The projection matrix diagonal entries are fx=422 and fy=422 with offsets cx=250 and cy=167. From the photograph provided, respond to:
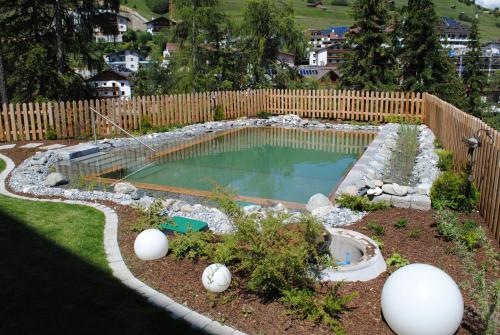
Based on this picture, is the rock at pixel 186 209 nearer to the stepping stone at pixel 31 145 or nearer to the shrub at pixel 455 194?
the shrub at pixel 455 194

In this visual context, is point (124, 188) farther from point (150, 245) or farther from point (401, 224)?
point (401, 224)

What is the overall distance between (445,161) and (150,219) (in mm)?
5484

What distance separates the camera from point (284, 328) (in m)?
3.28

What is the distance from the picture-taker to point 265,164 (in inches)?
393

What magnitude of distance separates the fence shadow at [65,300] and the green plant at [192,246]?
29.5 inches

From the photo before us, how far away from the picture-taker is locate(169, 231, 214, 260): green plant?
14.6 feet

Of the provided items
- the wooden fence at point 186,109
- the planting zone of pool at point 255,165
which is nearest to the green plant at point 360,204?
the planting zone of pool at point 255,165

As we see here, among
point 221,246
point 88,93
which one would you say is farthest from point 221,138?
point 221,246

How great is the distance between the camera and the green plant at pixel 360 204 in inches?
233

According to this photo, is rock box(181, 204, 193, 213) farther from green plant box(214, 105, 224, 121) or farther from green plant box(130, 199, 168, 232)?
green plant box(214, 105, 224, 121)

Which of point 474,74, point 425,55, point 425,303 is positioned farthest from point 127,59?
point 425,303

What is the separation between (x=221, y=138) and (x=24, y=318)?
9.92 meters

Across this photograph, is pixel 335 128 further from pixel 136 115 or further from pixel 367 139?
pixel 136 115

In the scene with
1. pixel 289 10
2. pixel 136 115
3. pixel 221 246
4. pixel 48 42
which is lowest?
pixel 221 246
